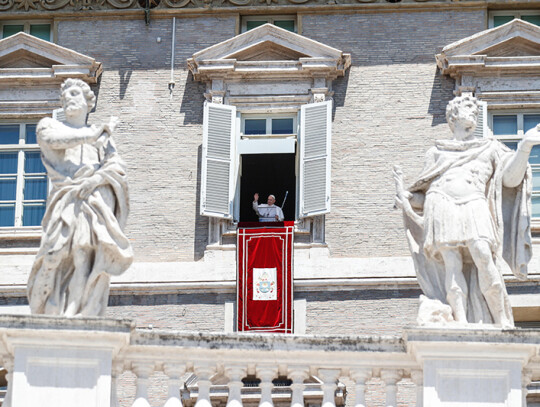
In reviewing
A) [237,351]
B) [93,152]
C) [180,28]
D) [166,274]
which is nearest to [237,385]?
[237,351]

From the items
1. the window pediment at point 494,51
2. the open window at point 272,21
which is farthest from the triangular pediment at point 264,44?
the window pediment at point 494,51

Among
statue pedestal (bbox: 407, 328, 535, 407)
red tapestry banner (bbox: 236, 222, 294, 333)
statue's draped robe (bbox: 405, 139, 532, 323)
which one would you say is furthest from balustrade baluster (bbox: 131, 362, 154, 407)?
red tapestry banner (bbox: 236, 222, 294, 333)

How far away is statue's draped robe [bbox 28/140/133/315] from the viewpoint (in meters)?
17.4

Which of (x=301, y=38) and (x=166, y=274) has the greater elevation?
(x=301, y=38)

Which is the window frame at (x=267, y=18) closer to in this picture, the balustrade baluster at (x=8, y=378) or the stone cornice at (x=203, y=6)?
the stone cornice at (x=203, y=6)

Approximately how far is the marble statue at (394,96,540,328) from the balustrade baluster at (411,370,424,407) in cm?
52

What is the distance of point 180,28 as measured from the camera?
1174 inches

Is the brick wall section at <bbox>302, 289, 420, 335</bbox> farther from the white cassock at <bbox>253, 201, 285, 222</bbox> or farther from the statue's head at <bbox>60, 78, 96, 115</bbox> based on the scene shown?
the statue's head at <bbox>60, 78, 96, 115</bbox>

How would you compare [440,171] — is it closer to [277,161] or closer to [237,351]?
[237,351]

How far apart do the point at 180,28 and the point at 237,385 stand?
13.4 m

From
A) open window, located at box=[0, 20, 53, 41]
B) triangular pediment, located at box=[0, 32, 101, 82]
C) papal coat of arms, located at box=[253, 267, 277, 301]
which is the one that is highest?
open window, located at box=[0, 20, 53, 41]

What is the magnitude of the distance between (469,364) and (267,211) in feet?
40.4

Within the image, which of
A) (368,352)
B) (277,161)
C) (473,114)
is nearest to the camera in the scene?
(368,352)

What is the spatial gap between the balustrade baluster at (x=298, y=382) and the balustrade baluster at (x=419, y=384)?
3.21ft
